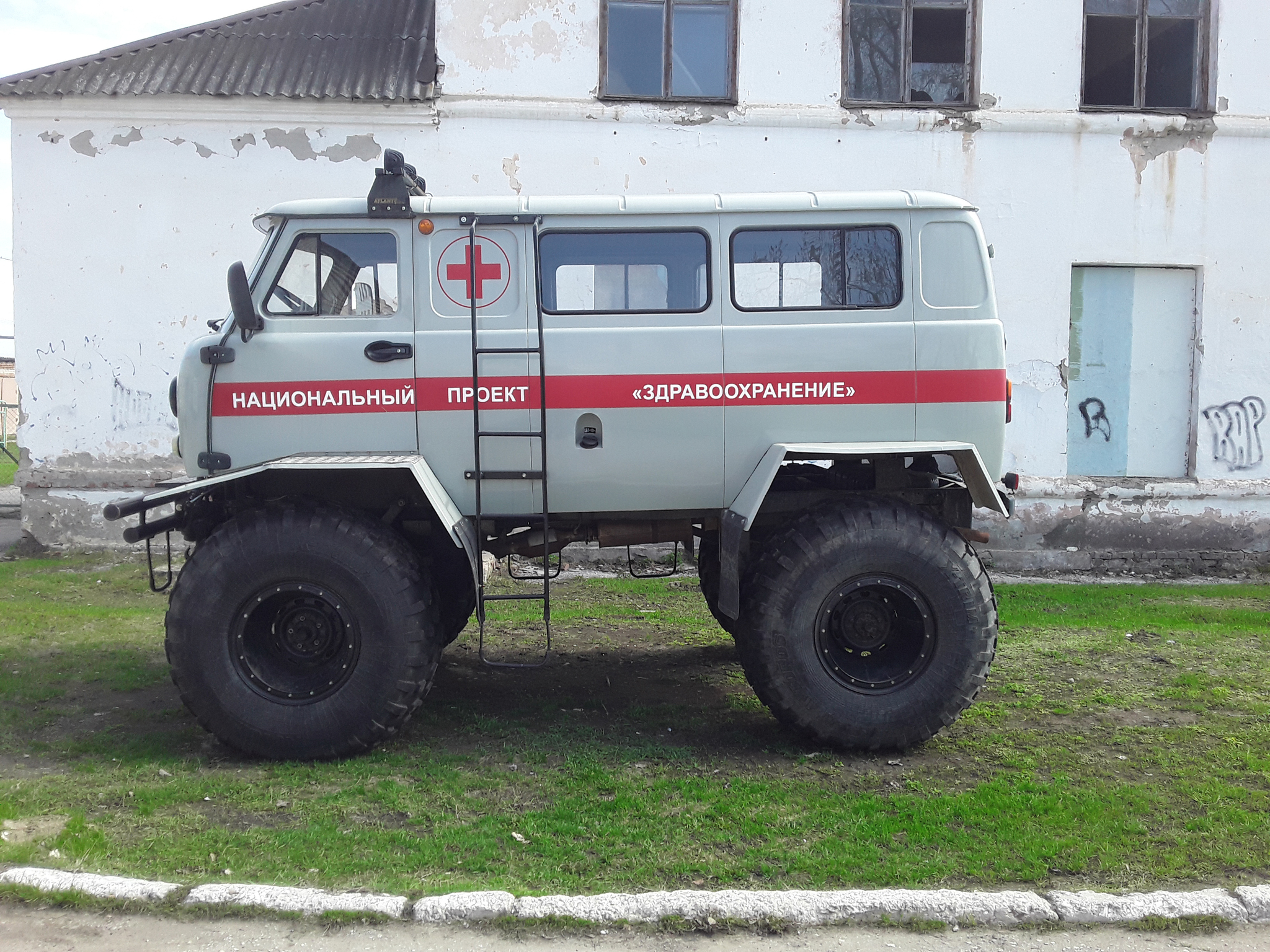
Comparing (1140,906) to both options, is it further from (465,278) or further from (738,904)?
(465,278)

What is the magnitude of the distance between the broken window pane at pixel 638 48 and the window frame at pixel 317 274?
6.00 meters

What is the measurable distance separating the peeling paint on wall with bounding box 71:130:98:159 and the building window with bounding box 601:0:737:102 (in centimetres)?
553

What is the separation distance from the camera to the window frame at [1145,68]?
10.5 m

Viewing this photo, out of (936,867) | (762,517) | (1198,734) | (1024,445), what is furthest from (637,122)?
(936,867)

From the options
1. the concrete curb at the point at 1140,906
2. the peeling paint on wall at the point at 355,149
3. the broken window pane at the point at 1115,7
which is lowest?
the concrete curb at the point at 1140,906

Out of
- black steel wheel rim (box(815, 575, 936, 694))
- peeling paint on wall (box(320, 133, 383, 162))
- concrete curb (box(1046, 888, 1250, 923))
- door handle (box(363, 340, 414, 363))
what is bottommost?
concrete curb (box(1046, 888, 1250, 923))

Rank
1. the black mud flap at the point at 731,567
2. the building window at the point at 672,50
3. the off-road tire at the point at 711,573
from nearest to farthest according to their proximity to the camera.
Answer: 1. the black mud flap at the point at 731,567
2. the off-road tire at the point at 711,573
3. the building window at the point at 672,50

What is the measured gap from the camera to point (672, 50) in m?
10.3

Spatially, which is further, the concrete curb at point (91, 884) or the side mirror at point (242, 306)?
the side mirror at point (242, 306)

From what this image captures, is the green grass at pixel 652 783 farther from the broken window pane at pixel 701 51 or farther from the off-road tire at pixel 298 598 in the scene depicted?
the broken window pane at pixel 701 51

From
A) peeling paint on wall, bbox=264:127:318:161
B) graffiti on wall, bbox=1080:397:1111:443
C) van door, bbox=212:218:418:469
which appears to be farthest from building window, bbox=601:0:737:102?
van door, bbox=212:218:418:469

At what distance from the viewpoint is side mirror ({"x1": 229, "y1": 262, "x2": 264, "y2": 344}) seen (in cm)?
478

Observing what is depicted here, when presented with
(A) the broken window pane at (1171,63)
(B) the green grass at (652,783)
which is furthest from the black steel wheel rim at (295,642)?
(A) the broken window pane at (1171,63)

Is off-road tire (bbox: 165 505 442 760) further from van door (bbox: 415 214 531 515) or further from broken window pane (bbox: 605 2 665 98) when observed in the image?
broken window pane (bbox: 605 2 665 98)
